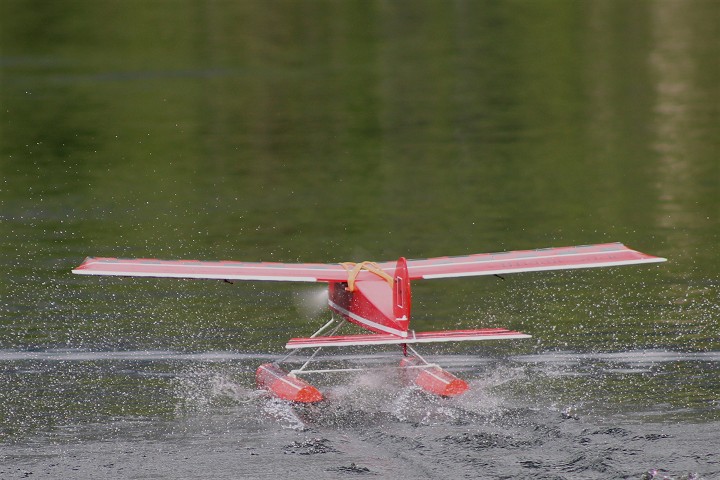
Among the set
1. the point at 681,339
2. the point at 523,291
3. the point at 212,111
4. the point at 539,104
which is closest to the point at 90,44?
the point at 212,111

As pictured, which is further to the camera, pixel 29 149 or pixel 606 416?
pixel 29 149

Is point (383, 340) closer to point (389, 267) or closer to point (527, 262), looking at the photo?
point (389, 267)

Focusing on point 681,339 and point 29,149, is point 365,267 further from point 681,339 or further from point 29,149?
point 29,149

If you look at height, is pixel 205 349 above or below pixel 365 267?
below

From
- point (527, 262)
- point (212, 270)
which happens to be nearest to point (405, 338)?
point (527, 262)

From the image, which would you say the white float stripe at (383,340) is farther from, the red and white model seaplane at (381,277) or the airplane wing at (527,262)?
the airplane wing at (527,262)

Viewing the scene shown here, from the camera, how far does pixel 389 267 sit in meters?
16.0

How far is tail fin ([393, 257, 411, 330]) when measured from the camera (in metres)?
13.8

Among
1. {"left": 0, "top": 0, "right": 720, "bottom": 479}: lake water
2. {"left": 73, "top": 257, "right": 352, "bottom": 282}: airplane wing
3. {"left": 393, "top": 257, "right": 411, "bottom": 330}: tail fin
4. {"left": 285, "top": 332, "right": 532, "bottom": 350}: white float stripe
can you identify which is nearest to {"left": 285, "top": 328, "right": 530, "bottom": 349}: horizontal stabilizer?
{"left": 285, "top": 332, "right": 532, "bottom": 350}: white float stripe

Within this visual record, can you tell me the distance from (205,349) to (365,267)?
290 centimetres

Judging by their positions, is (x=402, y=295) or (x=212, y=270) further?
(x=212, y=270)

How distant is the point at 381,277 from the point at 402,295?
1.42 metres

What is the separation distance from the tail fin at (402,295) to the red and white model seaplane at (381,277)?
1 cm

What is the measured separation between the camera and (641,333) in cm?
1650
